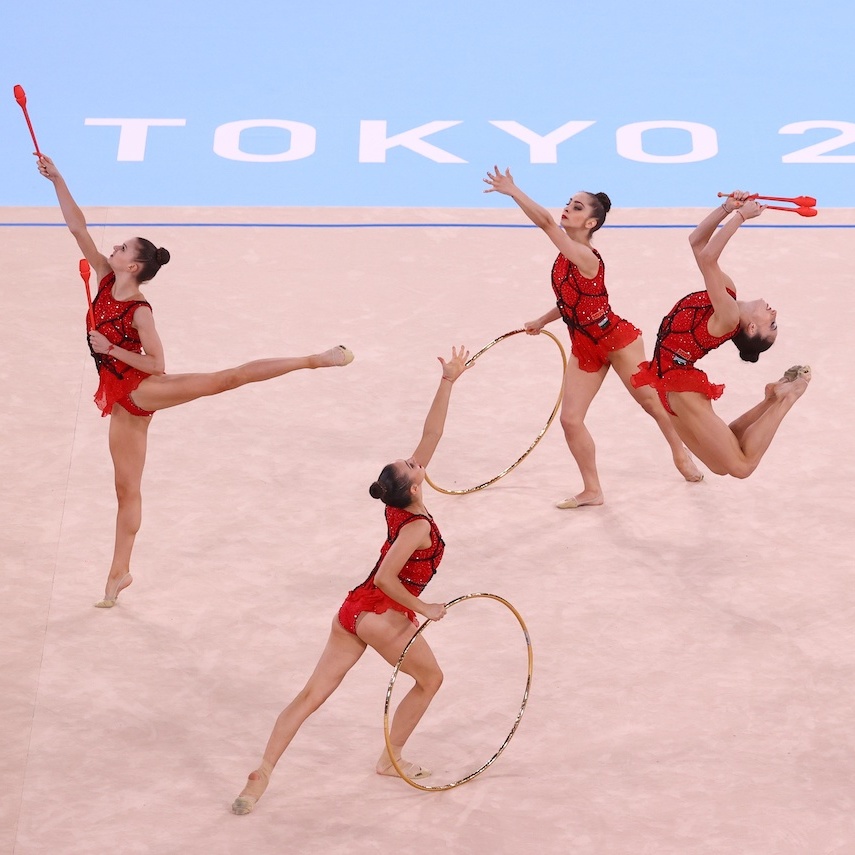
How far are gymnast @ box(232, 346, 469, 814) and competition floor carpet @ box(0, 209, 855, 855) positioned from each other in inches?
11.5

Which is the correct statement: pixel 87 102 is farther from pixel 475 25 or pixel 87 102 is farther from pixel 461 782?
pixel 461 782

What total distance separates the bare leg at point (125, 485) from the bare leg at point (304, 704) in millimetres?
1504

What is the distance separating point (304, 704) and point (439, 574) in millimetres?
1546

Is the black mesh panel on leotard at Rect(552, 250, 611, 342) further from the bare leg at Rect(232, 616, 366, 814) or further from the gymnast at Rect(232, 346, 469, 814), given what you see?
the bare leg at Rect(232, 616, 366, 814)

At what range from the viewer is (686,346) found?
19.9 ft

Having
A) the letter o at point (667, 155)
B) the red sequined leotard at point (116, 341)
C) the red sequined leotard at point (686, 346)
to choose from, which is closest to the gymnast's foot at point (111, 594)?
the red sequined leotard at point (116, 341)

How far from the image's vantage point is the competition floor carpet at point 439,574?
16.6 feet

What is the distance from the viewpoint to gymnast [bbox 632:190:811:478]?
5957 mm

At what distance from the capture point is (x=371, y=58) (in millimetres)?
11898

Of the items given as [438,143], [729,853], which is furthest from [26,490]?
[438,143]

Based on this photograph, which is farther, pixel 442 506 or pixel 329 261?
pixel 329 261

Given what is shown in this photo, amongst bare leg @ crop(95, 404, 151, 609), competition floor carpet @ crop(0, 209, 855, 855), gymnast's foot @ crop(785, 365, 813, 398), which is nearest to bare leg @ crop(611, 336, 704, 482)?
competition floor carpet @ crop(0, 209, 855, 855)

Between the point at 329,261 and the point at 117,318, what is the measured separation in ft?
11.3

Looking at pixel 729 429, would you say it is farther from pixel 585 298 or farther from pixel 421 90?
pixel 421 90
